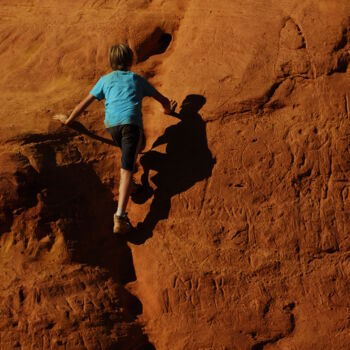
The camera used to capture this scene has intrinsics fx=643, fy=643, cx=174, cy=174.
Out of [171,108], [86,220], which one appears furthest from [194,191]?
Answer: [86,220]

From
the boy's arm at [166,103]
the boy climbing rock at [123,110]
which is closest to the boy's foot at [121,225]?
the boy climbing rock at [123,110]

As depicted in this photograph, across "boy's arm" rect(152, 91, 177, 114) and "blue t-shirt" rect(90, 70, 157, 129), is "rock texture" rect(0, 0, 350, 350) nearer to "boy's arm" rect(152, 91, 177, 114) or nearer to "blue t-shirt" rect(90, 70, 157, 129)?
"boy's arm" rect(152, 91, 177, 114)

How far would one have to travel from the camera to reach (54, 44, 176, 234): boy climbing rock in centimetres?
468

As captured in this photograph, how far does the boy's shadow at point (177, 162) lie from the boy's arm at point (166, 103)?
58 millimetres

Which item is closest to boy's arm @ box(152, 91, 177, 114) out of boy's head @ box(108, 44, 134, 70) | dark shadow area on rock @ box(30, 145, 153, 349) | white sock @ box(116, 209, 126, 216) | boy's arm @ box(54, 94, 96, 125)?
boy's head @ box(108, 44, 134, 70)

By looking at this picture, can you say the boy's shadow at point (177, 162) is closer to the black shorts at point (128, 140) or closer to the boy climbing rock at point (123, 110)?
the boy climbing rock at point (123, 110)

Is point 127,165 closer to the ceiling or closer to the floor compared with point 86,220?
closer to the ceiling

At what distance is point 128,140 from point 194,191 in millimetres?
639

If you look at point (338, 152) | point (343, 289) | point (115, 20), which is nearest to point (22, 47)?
point (115, 20)

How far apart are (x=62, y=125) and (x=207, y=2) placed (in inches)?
69.0

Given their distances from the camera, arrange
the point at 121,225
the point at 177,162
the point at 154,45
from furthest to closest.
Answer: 1. the point at 154,45
2. the point at 177,162
3. the point at 121,225

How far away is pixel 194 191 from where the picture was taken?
4867mm

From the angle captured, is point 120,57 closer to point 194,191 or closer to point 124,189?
point 124,189

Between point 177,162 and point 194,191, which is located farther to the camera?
point 177,162
